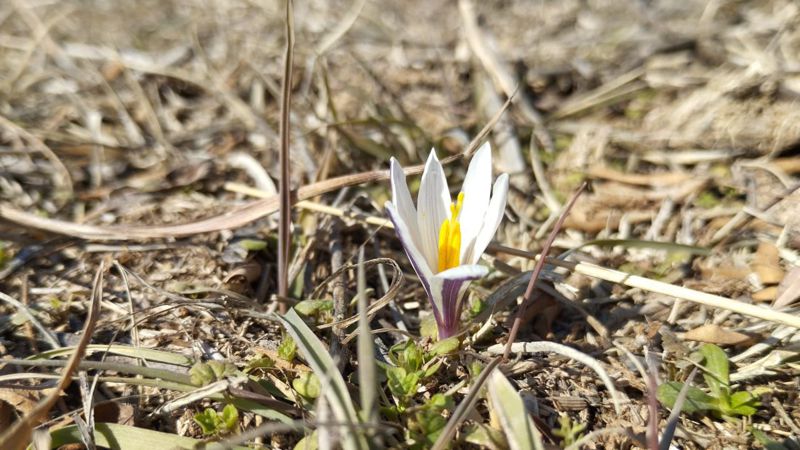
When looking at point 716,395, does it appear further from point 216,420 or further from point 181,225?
point 181,225

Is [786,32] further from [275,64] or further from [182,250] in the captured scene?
[182,250]

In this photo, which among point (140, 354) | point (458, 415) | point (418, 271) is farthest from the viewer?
point (140, 354)

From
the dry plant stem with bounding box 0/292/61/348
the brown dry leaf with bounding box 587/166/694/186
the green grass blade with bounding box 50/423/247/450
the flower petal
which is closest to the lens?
the flower petal

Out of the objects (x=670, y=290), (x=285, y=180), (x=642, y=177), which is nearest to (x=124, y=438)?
(x=285, y=180)

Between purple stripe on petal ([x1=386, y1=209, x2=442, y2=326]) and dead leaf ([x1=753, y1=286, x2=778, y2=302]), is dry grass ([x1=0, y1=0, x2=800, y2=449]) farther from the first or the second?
purple stripe on petal ([x1=386, y1=209, x2=442, y2=326])

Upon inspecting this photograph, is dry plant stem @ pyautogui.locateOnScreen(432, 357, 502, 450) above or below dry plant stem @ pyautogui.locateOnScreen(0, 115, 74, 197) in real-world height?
below

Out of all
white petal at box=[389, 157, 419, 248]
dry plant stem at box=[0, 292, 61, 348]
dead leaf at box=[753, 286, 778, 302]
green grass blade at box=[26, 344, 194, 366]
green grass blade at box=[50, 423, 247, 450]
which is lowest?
Answer: green grass blade at box=[50, 423, 247, 450]

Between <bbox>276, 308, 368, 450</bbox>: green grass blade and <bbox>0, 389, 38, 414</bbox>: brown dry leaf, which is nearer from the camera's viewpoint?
<bbox>276, 308, 368, 450</bbox>: green grass blade

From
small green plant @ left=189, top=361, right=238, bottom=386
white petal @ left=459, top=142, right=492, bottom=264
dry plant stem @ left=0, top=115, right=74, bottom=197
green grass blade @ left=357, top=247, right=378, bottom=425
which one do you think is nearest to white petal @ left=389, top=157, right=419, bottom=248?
white petal @ left=459, top=142, right=492, bottom=264
